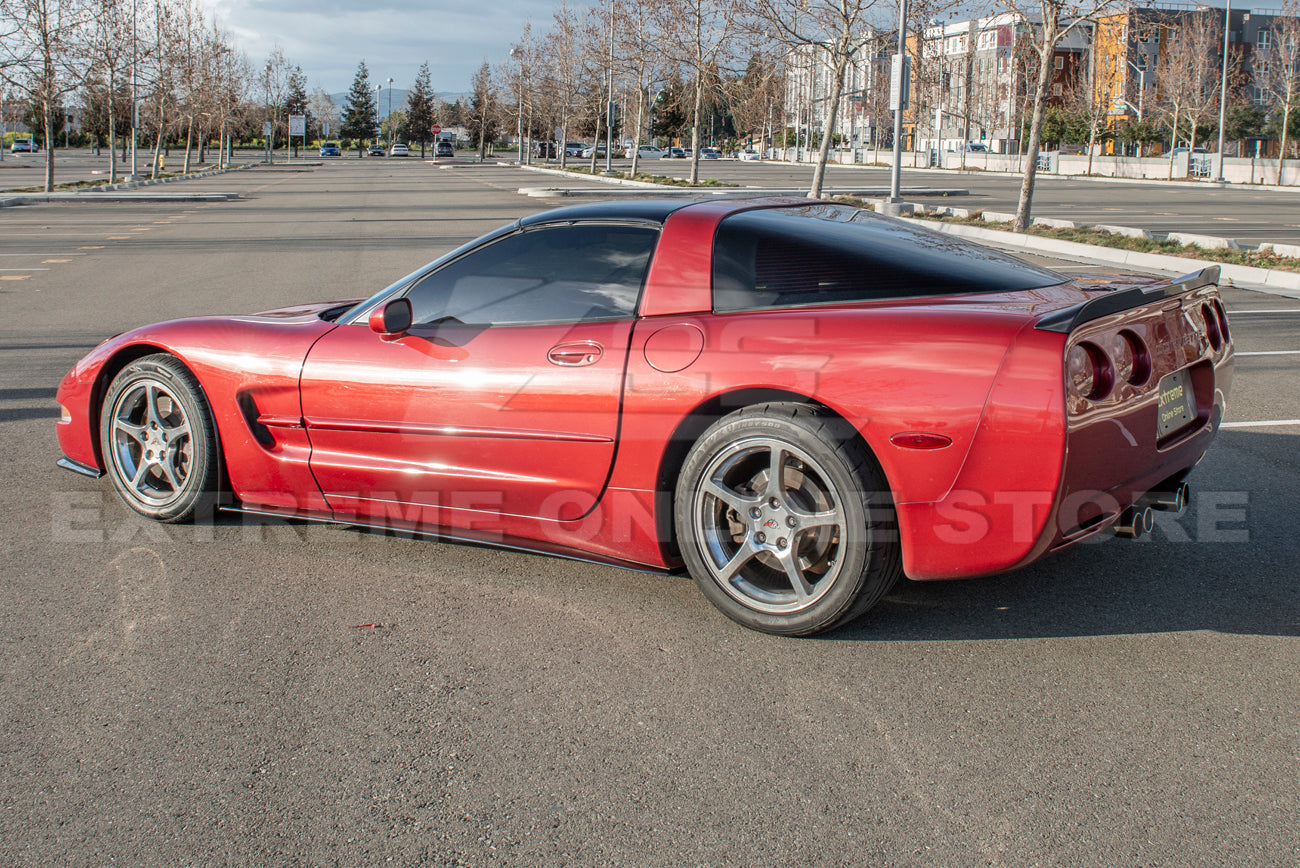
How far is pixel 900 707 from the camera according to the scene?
3.08 m

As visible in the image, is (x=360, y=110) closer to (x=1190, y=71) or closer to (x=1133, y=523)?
(x=1190, y=71)

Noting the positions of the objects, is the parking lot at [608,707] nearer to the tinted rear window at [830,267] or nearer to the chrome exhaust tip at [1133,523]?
the chrome exhaust tip at [1133,523]

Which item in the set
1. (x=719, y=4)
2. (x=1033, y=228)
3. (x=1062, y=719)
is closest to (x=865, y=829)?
(x=1062, y=719)

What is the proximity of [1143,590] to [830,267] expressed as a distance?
5.22 ft

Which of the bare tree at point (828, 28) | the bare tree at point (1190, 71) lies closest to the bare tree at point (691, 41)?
the bare tree at point (828, 28)

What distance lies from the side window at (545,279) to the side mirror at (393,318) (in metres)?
0.16

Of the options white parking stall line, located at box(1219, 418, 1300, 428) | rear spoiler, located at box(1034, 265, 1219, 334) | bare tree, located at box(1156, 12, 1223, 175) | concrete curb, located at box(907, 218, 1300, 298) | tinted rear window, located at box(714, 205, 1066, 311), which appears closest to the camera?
rear spoiler, located at box(1034, 265, 1219, 334)

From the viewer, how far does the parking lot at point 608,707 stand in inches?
98.0

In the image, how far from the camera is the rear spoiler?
3137 millimetres

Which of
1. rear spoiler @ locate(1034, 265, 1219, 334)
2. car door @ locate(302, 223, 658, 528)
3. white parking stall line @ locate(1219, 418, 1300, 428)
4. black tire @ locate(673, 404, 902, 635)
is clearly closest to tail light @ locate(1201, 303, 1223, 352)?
rear spoiler @ locate(1034, 265, 1219, 334)

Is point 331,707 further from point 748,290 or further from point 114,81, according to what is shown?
point 114,81

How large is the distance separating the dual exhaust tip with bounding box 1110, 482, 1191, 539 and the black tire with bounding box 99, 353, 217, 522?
11.0 feet

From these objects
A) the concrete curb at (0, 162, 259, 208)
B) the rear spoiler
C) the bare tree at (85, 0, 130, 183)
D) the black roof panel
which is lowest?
the rear spoiler

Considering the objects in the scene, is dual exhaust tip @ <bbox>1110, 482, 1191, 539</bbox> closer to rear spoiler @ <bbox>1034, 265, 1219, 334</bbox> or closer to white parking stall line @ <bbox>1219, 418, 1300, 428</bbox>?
rear spoiler @ <bbox>1034, 265, 1219, 334</bbox>
